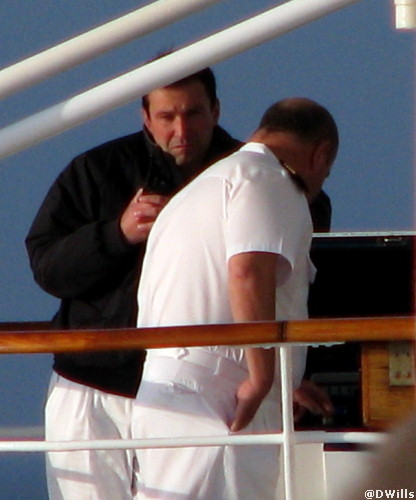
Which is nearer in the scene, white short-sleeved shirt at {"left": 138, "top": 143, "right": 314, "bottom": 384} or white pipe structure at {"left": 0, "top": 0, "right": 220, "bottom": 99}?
white pipe structure at {"left": 0, "top": 0, "right": 220, "bottom": 99}

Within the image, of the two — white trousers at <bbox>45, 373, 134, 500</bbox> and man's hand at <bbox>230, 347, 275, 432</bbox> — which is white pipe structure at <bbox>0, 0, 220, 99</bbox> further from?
white trousers at <bbox>45, 373, 134, 500</bbox>

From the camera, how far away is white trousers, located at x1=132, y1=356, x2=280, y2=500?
88.4 inches

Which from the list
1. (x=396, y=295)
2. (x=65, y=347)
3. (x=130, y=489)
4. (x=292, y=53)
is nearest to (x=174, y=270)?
(x=65, y=347)

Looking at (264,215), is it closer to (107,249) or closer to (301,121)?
(301,121)

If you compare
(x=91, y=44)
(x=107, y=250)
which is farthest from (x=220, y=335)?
(x=107, y=250)

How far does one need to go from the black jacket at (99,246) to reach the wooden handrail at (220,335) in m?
0.54

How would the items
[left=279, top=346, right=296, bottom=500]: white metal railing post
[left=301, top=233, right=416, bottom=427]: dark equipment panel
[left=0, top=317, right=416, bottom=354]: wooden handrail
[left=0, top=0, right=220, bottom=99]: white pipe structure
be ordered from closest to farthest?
[left=0, top=0, right=220, bottom=99]: white pipe structure, [left=0, top=317, right=416, bottom=354]: wooden handrail, [left=279, top=346, right=296, bottom=500]: white metal railing post, [left=301, top=233, right=416, bottom=427]: dark equipment panel

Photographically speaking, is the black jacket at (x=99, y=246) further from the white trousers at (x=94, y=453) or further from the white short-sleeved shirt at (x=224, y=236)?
the white short-sleeved shirt at (x=224, y=236)

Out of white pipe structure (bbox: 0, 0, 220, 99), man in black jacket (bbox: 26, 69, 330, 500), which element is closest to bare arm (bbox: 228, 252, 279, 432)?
man in black jacket (bbox: 26, 69, 330, 500)

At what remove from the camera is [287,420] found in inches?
82.0

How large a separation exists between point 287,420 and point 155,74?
669 mm

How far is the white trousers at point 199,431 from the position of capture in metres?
2.24

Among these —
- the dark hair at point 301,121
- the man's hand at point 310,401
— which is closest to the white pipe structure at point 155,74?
the dark hair at point 301,121

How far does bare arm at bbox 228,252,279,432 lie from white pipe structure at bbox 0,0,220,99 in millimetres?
612
